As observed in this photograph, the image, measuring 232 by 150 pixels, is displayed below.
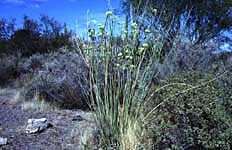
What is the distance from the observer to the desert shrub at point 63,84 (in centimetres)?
1020

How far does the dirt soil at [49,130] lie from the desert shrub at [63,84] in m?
0.70

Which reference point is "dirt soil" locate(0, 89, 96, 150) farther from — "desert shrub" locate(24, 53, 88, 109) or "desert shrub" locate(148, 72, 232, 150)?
"desert shrub" locate(148, 72, 232, 150)

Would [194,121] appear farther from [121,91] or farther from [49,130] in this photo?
[49,130]

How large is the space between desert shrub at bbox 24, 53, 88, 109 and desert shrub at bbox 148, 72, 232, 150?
12.0ft

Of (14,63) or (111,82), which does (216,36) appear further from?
(111,82)

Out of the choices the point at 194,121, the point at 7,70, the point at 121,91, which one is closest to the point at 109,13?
the point at 121,91

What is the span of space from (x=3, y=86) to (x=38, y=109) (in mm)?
6533

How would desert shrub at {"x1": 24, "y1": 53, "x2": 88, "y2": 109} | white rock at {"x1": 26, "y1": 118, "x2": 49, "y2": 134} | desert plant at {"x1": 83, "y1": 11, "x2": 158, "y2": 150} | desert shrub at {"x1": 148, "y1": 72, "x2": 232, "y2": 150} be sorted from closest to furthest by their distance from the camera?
desert shrub at {"x1": 148, "y1": 72, "x2": 232, "y2": 150}, desert plant at {"x1": 83, "y1": 11, "x2": 158, "y2": 150}, white rock at {"x1": 26, "y1": 118, "x2": 49, "y2": 134}, desert shrub at {"x1": 24, "y1": 53, "x2": 88, "y2": 109}

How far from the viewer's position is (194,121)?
5.93 metres

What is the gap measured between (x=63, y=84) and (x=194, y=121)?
511cm

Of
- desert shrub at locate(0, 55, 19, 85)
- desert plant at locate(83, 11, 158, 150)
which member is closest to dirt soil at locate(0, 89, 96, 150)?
desert plant at locate(83, 11, 158, 150)

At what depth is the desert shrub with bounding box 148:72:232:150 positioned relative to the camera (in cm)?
574

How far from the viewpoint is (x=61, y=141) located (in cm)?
689

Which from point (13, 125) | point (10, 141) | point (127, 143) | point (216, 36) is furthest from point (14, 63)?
point (127, 143)
